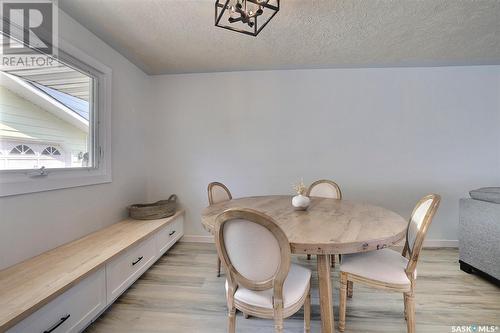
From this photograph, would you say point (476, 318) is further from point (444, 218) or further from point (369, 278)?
point (444, 218)

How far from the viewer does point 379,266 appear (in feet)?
4.50

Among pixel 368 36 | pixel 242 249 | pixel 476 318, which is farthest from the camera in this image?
pixel 368 36

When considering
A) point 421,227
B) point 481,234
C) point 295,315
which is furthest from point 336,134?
point 295,315

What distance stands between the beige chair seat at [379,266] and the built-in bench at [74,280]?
1.65 meters

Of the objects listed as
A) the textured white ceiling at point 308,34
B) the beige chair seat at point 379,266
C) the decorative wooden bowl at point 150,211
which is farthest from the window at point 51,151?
the beige chair seat at point 379,266

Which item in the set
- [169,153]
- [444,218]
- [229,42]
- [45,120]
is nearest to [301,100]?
[229,42]

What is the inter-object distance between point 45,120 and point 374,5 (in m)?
2.68

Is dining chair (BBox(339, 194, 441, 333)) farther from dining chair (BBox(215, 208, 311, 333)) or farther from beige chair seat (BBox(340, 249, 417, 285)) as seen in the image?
dining chair (BBox(215, 208, 311, 333))

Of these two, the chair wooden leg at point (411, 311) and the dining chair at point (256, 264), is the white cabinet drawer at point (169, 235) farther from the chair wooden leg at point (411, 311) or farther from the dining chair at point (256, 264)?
the chair wooden leg at point (411, 311)

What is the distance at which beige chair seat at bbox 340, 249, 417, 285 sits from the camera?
129 cm

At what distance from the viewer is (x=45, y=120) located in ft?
5.46

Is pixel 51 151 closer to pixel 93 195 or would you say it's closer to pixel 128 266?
pixel 93 195

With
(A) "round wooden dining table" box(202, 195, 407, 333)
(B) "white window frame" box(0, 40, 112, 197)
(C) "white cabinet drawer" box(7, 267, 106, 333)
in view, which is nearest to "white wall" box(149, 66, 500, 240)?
(B) "white window frame" box(0, 40, 112, 197)

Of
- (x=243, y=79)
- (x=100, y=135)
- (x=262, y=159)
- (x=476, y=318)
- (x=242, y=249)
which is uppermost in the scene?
(x=243, y=79)
